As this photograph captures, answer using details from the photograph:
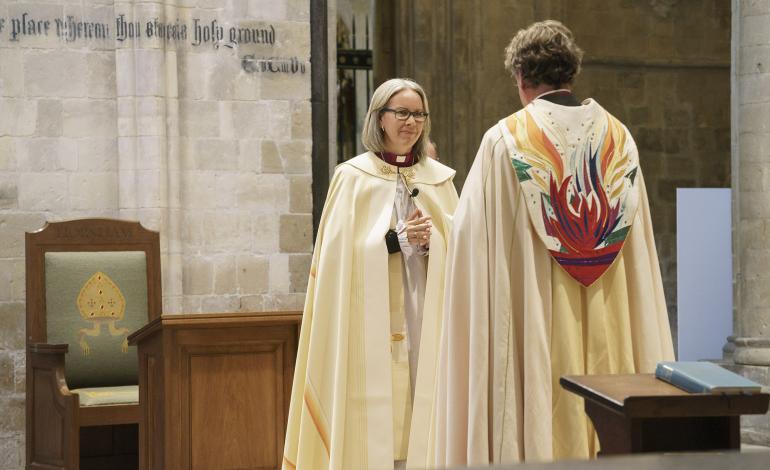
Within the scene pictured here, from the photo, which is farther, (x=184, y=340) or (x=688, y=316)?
(x=688, y=316)

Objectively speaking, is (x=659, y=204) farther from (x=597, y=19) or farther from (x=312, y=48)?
(x=312, y=48)

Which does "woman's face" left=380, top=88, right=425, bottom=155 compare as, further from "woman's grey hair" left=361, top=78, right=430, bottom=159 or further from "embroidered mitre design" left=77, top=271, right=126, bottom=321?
"embroidered mitre design" left=77, top=271, right=126, bottom=321

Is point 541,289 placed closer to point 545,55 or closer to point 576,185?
point 576,185

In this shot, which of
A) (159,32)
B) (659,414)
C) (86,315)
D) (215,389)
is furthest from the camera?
(159,32)

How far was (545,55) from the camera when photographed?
3.28m

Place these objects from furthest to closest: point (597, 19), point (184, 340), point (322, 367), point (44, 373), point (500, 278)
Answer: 1. point (597, 19)
2. point (44, 373)
3. point (184, 340)
4. point (322, 367)
5. point (500, 278)

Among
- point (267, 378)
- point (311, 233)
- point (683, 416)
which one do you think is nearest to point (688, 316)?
point (311, 233)

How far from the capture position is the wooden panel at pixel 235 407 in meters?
4.68

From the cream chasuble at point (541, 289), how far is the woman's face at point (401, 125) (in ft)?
3.84

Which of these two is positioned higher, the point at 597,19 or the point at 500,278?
the point at 597,19

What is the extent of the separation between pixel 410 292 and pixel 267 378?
2.55 ft

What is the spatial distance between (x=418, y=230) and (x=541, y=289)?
1099 mm

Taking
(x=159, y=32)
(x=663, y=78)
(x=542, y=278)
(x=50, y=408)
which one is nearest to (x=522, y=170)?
(x=542, y=278)

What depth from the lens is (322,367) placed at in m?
4.38
